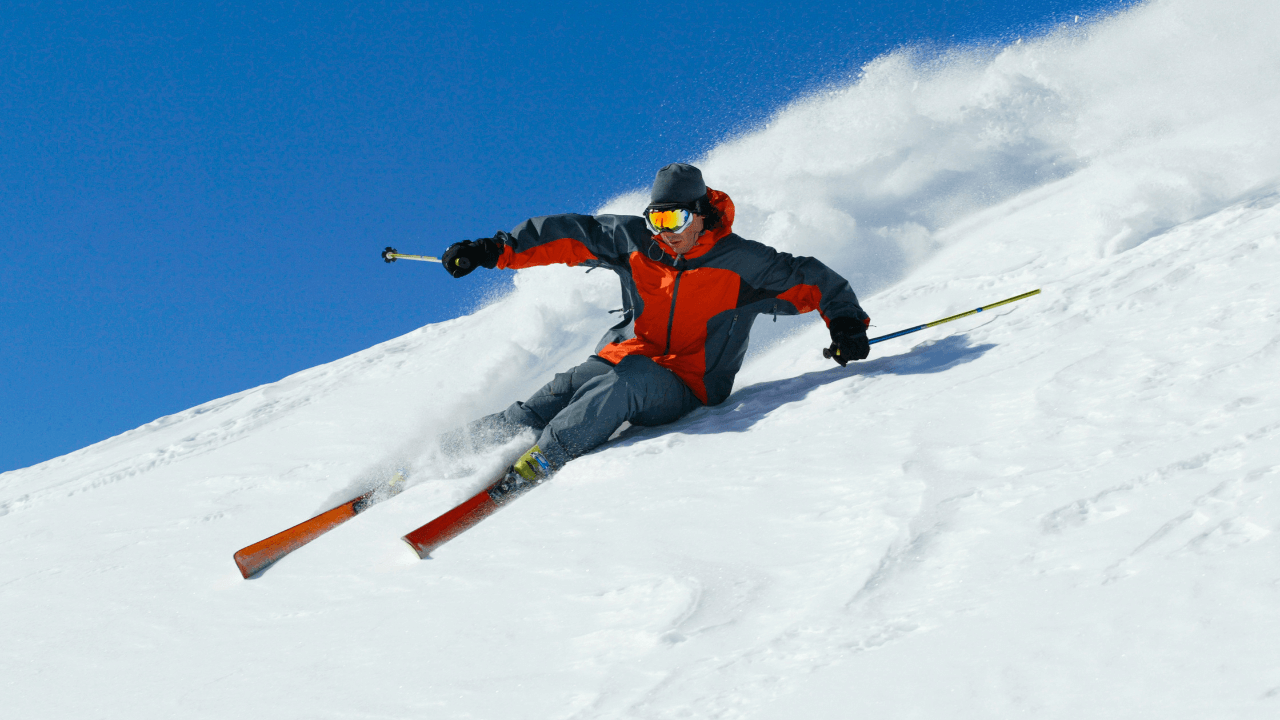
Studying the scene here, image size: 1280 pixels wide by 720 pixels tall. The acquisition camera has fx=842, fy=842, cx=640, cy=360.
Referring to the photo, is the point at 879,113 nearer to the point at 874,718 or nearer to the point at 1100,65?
the point at 1100,65

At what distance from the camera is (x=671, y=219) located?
12.1ft

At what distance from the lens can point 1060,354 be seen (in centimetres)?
311

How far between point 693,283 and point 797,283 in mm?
501

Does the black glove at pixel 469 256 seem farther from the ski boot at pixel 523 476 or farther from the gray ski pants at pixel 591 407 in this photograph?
the ski boot at pixel 523 476

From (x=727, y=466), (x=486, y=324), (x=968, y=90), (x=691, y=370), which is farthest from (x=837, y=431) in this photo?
(x=968, y=90)

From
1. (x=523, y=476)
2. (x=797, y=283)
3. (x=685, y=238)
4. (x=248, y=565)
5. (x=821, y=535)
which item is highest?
(x=685, y=238)

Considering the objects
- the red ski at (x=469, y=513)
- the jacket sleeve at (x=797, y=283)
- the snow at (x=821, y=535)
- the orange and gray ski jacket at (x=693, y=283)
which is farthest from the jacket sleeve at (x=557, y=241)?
the red ski at (x=469, y=513)

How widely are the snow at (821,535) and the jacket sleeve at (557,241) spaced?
901 millimetres

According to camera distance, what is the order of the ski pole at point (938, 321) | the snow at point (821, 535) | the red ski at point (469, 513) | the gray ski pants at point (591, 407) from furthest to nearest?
1. the ski pole at point (938, 321)
2. the gray ski pants at point (591, 407)
3. the red ski at point (469, 513)
4. the snow at point (821, 535)

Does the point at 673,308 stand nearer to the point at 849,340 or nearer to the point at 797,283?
the point at 797,283

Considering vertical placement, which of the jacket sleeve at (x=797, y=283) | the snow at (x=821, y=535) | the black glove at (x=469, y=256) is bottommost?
the snow at (x=821, y=535)

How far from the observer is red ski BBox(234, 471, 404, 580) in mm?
3176

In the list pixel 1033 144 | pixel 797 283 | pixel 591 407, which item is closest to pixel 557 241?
pixel 591 407

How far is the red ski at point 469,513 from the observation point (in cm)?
293
